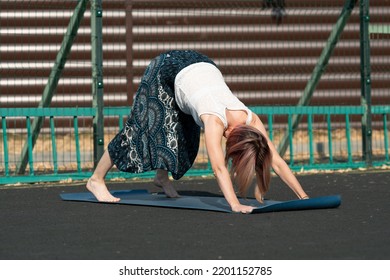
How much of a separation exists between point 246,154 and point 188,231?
42.2 inches

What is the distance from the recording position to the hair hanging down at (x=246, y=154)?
8.67 metres

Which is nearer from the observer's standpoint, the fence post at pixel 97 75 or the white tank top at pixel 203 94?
the white tank top at pixel 203 94

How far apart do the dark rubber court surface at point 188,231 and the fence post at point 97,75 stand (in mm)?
1933

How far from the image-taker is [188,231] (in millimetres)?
7809

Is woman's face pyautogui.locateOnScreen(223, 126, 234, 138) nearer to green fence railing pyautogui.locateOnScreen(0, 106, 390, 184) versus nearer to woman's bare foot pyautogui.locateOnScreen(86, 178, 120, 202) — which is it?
woman's bare foot pyautogui.locateOnScreen(86, 178, 120, 202)

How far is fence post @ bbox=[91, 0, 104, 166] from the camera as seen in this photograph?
41.4 ft

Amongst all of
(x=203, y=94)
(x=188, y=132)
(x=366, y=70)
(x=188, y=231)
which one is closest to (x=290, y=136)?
(x=366, y=70)

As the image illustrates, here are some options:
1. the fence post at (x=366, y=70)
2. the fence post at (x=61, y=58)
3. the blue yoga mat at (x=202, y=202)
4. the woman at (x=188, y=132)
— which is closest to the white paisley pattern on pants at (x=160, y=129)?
the woman at (x=188, y=132)

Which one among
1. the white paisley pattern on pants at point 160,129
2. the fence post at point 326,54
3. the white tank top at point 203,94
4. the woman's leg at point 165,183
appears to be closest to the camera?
the white tank top at point 203,94

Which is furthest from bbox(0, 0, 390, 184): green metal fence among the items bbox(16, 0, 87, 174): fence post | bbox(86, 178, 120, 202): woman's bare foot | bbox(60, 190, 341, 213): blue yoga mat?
bbox(86, 178, 120, 202): woman's bare foot

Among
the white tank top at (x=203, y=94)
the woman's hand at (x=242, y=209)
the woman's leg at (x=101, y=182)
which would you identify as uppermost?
the white tank top at (x=203, y=94)

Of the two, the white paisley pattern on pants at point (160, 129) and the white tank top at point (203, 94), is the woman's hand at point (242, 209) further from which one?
the white paisley pattern on pants at point (160, 129)

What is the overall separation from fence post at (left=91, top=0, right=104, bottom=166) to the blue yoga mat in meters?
1.83
